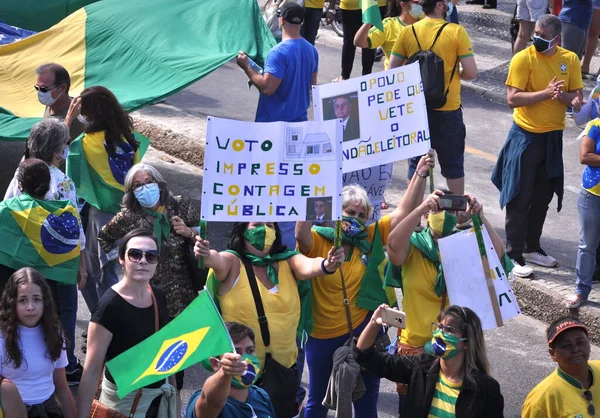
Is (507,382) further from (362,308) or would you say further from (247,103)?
Answer: (247,103)

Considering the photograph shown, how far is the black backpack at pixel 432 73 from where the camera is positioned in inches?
368

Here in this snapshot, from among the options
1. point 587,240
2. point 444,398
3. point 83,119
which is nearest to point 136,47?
point 83,119

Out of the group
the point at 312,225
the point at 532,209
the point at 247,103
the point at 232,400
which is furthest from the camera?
the point at 247,103

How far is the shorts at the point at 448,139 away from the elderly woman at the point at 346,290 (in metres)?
2.98

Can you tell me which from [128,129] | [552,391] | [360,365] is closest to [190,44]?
[128,129]

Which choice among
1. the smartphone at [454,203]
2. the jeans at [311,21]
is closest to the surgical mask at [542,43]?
the smartphone at [454,203]

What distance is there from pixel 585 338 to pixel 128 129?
12.0 ft

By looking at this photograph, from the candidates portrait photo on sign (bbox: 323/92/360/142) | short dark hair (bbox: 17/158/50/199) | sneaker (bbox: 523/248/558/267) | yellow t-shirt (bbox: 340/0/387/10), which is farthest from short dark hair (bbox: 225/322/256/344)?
yellow t-shirt (bbox: 340/0/387/10)

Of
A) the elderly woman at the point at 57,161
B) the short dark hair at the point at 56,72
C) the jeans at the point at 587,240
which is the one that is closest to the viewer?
the elderly woman at the point at 57,161

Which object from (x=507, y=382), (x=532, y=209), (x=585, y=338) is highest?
(x=585, y=338)

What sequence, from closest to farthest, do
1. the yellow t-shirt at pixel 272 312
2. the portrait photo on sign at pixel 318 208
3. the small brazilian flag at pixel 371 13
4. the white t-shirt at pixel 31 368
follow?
1. the white t-shirt at pixel 31 368
2. the yellow t-shirt at pixel 272 312
3. the portrait photo on sign at pixel 318 208
4. the small brazilian flag at pixel 371 13

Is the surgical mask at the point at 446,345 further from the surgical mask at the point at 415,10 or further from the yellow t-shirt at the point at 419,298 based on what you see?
the surgical mask at the point at 415,10

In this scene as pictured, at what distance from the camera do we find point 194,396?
5.32 meters

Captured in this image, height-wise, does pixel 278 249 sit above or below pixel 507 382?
above
